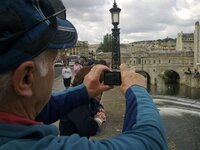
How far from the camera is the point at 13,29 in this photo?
125cm

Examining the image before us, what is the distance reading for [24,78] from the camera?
130cm

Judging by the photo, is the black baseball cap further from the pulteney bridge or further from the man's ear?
the pulteney bridge

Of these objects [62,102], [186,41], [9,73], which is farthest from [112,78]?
[186,41]

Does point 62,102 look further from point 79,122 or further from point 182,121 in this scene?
point 182,121

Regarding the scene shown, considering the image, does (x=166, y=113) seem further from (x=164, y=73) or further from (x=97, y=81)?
(x=164, y=73)

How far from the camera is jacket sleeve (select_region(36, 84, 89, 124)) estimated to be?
2.15 meters

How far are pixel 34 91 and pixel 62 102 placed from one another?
2.68 feet

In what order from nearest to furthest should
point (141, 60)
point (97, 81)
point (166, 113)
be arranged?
point (97, 81), point (166, 113), point (141, 60)

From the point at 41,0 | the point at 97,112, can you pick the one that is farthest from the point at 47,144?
the point at 97,112

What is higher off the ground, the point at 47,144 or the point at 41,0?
the point at 41,0

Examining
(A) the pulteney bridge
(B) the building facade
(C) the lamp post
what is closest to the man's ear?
(C) the lamp post

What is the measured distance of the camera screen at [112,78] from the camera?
187 cm

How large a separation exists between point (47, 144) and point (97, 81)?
92 cm

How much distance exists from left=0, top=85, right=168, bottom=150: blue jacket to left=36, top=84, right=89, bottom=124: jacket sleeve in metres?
0.72
